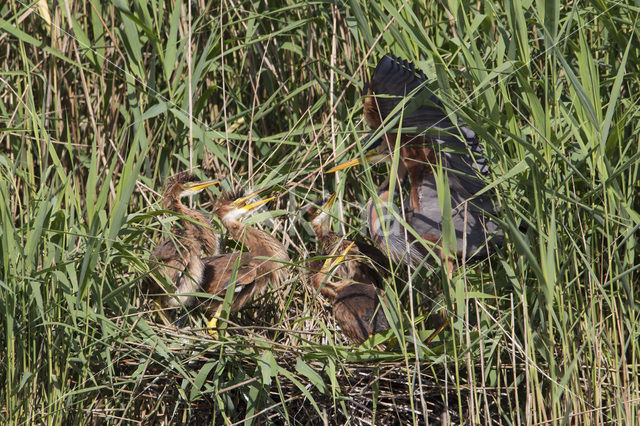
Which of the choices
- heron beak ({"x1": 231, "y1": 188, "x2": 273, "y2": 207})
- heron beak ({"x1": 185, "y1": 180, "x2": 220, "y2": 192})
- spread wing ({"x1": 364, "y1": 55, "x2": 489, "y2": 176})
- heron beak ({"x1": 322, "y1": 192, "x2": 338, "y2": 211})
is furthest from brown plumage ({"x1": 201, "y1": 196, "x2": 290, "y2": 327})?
spread wing ({"x1": 364, "y1": 55, "x2": 489, "y2": 176})

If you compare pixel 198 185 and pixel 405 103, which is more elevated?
pixel 405 103

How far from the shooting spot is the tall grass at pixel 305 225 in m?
2.75

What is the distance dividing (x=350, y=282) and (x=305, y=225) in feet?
1.50

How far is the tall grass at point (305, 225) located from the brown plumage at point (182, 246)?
0.10 meters

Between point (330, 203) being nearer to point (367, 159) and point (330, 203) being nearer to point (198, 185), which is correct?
point (367, 159)

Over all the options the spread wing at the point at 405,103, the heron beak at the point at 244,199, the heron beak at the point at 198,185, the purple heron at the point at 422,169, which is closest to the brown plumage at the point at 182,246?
the heron beak at the point at 198,185

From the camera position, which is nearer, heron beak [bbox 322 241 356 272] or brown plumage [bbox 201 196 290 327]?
brown plumage [bbox 201 196 290 327]

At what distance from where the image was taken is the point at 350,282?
144 inches

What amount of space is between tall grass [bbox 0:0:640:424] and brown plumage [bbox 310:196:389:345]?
110 mm

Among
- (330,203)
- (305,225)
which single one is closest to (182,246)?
(330,203)

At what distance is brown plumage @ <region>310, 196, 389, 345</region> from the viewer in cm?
344

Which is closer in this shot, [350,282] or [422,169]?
[350,282]

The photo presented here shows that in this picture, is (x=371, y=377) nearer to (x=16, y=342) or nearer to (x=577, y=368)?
(x=577, y=368)

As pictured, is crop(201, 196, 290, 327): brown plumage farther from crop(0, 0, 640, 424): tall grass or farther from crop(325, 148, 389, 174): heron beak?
crop(325, 148, 389, 174): heron beak
